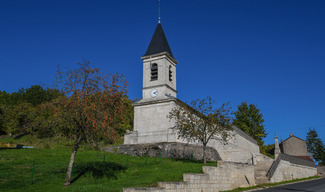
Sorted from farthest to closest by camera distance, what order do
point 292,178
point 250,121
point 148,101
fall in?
point 250,121 < point 148,101 < point 292,178

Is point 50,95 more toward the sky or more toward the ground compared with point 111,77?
more toward the ground

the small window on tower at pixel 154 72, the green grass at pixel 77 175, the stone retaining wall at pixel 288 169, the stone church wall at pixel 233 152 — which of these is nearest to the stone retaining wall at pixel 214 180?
the green grass at pixel 77 175

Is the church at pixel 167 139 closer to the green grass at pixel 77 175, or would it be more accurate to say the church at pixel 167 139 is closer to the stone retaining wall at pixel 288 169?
the stone retaining wall at pixel 288 169

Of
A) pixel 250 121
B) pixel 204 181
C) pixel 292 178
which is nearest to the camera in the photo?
pixel 204 181

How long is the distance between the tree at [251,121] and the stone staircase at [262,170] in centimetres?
2263

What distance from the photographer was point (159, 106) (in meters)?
30.9

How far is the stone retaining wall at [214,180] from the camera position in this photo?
13422 millimetres

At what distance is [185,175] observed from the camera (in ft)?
47.9

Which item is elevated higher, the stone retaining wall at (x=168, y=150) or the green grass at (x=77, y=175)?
the stone retaining wall at (x=168, y=150)

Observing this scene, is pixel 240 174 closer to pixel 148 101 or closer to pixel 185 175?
pixel 185 175

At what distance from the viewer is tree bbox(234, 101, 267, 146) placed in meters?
50.3

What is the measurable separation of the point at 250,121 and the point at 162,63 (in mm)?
26898

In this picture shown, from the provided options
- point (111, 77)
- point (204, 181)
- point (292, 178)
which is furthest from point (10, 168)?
point (292, 178)

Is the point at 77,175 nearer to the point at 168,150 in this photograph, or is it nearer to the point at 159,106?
the point at 168,150
